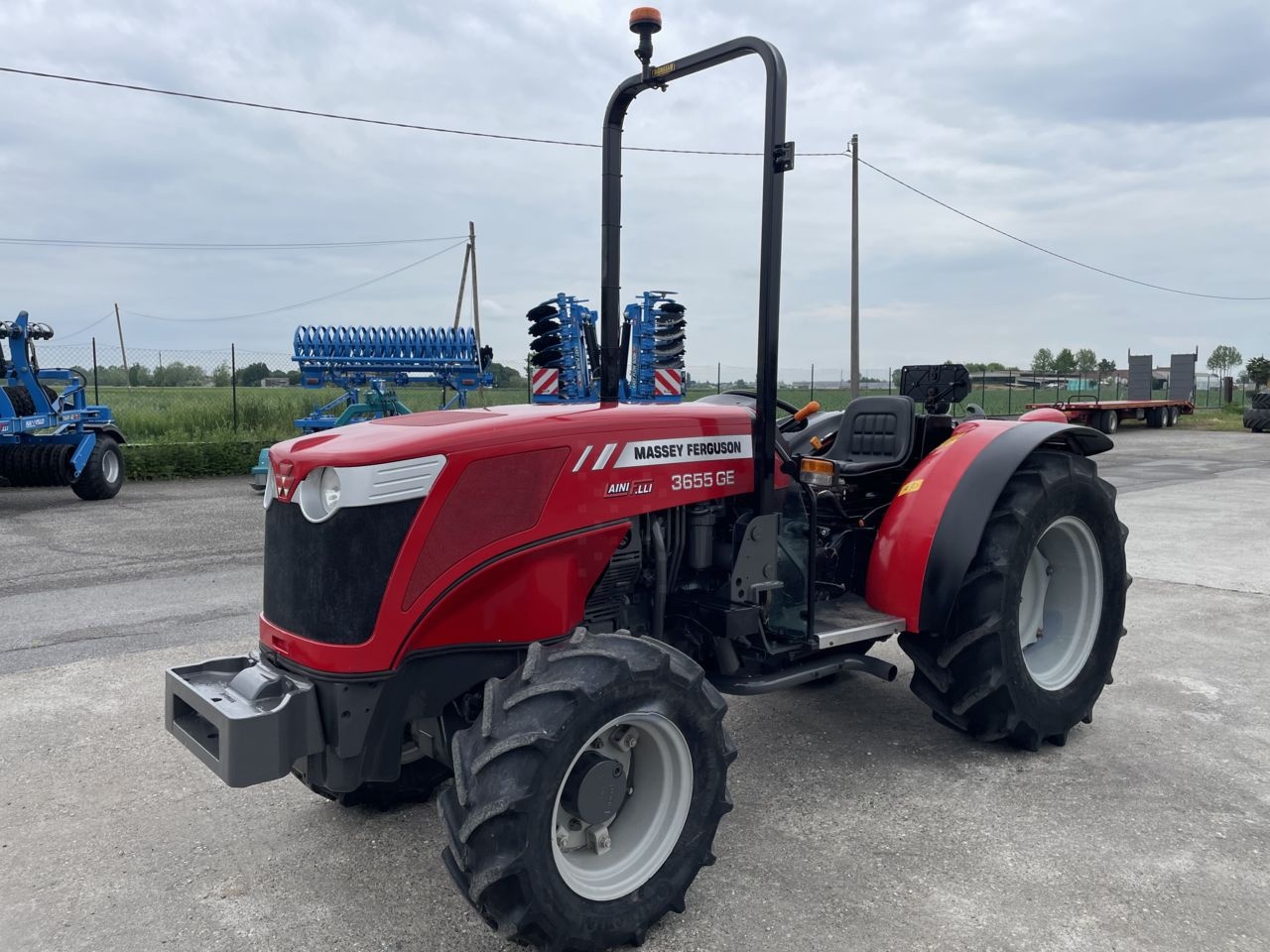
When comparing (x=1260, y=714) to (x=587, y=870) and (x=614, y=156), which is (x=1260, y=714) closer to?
(x=587, y=870)

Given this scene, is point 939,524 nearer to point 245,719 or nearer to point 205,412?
point 245,719

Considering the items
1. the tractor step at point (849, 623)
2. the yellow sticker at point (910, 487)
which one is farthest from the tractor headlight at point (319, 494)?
the yellow sticker at point (910, 487)

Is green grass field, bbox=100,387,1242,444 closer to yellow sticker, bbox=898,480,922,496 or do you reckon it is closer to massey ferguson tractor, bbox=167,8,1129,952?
yellow sticker, bbox=898,480,922,496

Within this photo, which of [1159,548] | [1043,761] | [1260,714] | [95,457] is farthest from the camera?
[95,457]

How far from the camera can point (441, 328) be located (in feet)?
46.6

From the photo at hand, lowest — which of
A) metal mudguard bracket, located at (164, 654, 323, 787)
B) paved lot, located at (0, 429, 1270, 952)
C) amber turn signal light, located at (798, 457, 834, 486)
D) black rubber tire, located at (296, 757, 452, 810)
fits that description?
paved lot, located at (0, 429, 1270, 952)

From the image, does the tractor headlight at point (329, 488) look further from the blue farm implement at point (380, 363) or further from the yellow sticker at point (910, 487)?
the blue farm implement at point (380, 363)

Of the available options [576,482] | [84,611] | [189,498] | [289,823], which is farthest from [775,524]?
[189,498]

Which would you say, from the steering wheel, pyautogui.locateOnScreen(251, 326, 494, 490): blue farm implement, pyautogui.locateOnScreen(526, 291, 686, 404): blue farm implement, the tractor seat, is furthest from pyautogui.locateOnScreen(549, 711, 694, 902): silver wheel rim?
pyautogui.locateOnScreen(251, 326, 494, 490): blue farm implement

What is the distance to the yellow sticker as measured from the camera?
12.3 feet

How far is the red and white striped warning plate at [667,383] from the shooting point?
1357 cm

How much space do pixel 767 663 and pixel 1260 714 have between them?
237 cm

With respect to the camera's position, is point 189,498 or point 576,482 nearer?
point 576,482

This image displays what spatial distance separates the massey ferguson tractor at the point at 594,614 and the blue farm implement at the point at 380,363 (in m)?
10.2
